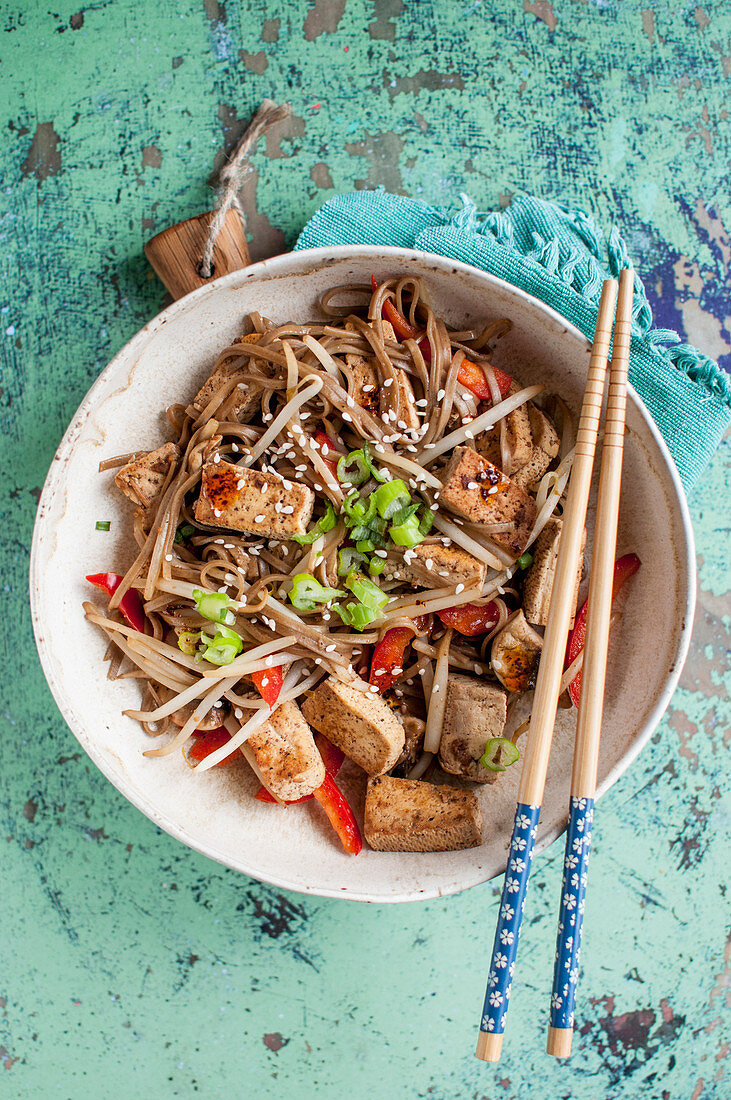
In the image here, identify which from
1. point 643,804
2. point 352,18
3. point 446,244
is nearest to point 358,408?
point 446,244

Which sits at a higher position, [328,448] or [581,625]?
[328,448]

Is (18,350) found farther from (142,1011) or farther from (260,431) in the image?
(142,1011)

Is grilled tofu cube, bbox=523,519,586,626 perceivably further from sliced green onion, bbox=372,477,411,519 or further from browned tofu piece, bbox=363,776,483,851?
browned tofu piece, bbox=363,776,483,851

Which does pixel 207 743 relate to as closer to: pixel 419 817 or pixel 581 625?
pixel 419 817

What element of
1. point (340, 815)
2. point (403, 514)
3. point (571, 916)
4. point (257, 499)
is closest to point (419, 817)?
point (340, 815)

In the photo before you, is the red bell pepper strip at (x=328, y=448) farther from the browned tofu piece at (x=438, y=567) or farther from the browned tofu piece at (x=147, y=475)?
the browned tofu piece at (x=147, y=475)

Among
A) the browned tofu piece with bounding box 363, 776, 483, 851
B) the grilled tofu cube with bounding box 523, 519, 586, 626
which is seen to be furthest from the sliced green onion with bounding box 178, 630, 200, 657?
the grilled tofu cube with bounding box 523, 519, 586, 626

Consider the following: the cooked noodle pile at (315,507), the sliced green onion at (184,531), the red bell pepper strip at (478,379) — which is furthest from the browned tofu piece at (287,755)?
the red bell pepper strip at (478,379)

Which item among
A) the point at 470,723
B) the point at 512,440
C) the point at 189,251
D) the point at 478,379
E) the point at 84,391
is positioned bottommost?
the point at 470,723
